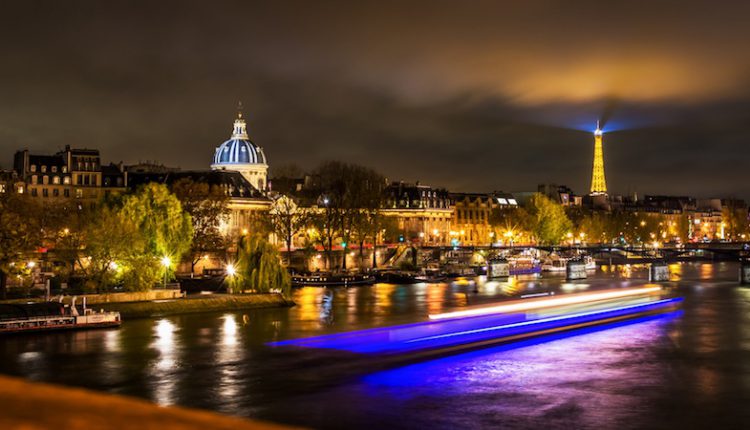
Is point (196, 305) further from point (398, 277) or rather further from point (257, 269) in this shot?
point (398, 277)

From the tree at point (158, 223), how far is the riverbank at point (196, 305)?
305 cm

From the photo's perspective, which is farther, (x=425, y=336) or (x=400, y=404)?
(x=425, y=336)

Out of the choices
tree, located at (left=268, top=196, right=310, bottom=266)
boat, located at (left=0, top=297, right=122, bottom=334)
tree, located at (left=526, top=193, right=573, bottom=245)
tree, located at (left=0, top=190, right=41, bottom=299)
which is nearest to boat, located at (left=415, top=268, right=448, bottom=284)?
tree, located at (left=268, top=196, right=310, bottom=266)

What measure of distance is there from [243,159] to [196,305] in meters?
90.4

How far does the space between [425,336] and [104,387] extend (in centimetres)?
1095

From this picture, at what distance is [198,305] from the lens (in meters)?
47.2

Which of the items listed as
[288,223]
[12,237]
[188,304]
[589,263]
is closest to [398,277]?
[288,223]

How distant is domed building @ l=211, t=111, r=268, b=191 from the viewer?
13462 cm

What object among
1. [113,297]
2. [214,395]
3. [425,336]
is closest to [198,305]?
[113,297]

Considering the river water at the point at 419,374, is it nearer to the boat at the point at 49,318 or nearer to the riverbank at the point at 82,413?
the boat at the point at 49,318

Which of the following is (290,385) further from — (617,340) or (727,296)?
(727,296)

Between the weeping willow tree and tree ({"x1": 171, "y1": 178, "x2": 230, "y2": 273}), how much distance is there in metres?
19.3

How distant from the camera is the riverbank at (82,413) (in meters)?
5.09

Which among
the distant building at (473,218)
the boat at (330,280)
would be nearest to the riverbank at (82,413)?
the boat at (330,280)
